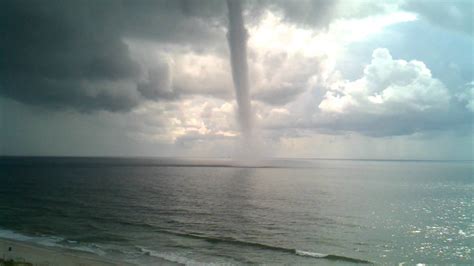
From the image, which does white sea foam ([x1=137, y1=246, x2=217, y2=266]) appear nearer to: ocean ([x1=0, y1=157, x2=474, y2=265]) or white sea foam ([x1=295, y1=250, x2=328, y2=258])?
ocean ([x1=0, y1=157, x2=474, y2=265])

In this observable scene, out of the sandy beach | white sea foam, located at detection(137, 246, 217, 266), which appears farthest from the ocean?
the sandy beach

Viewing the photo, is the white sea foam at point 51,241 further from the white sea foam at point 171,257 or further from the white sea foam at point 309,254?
the white sea foam at point 309,254

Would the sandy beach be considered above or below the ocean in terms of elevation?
above

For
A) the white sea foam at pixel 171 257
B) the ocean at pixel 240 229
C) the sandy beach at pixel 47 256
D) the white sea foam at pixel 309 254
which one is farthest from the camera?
the ocean at pixel 240 229

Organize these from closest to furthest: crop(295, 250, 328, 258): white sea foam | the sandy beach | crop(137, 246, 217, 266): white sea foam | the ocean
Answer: the sandy beach → crop(137, 246, 217, 266): white sea foam → crop(295, 250, 328, 258): white sea foam → the ocean

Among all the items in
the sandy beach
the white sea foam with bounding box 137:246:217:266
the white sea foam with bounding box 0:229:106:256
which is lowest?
the white sea foam with bounding box 0:229:106:256

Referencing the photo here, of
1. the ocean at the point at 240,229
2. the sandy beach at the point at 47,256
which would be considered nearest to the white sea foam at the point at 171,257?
the ocean at the point at 240,229

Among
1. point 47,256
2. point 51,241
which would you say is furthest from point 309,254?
point 51,241

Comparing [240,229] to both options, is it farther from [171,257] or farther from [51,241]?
[51,241]

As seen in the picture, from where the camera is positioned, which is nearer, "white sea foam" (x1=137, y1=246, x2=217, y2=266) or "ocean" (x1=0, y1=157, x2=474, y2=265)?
"white sea foam" (x1=137, y1=246, x2=217, y2=266)
